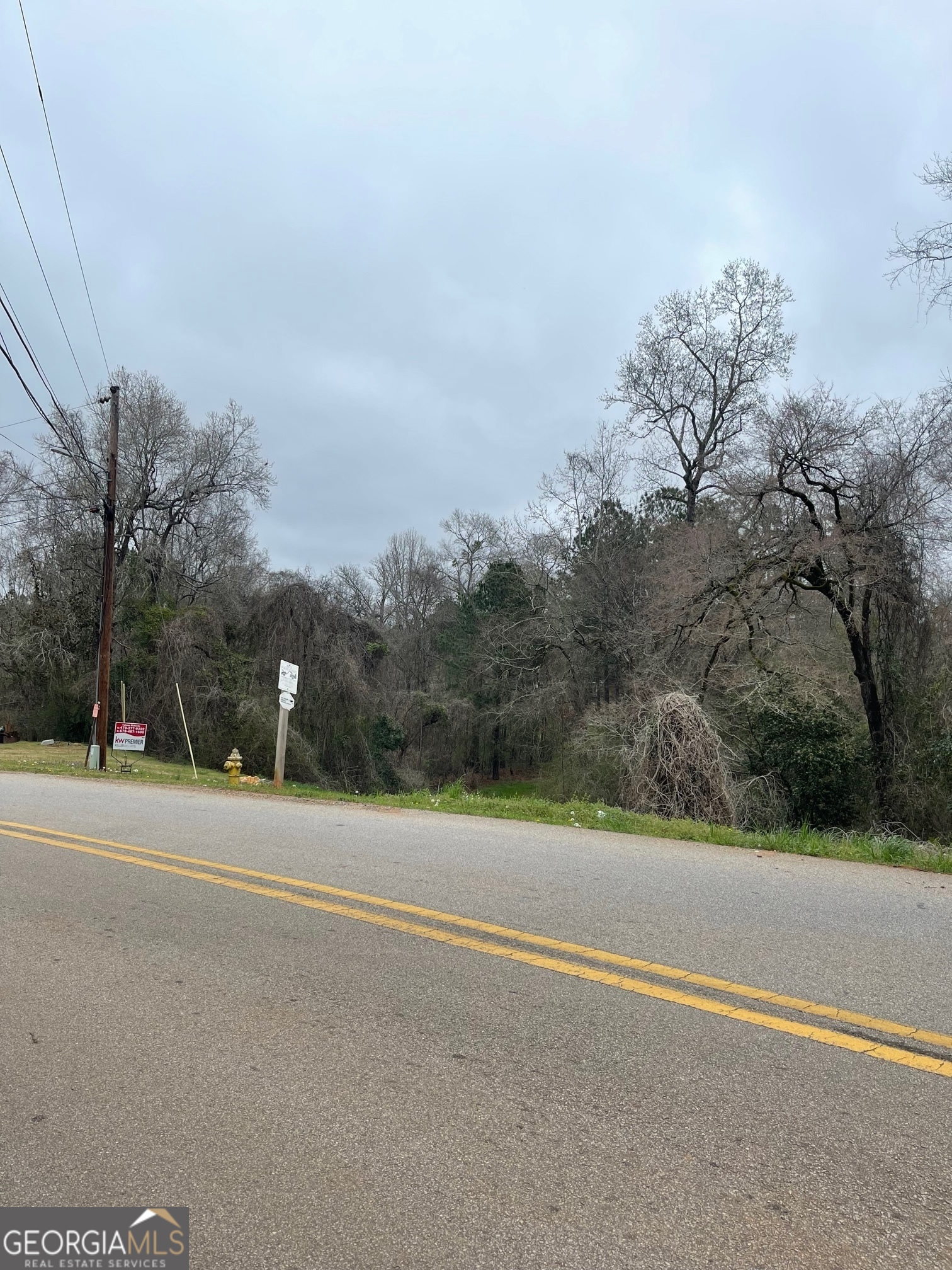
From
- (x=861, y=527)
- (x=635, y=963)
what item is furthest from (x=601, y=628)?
(x=635, y=963)

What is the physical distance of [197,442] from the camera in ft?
133

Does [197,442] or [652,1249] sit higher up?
[197,442]

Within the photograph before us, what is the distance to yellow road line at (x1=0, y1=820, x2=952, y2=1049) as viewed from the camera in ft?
13.5

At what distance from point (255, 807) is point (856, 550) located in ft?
43.8

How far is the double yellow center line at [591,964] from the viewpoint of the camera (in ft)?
13.0

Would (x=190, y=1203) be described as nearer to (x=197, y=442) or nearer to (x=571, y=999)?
(x=571, y=999)

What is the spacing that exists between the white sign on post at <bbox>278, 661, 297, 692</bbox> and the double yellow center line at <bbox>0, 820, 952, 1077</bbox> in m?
7.32

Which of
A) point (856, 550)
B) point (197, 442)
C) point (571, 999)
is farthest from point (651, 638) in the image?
point (197, 442)

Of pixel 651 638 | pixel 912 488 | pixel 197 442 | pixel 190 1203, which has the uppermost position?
pixel 197 442

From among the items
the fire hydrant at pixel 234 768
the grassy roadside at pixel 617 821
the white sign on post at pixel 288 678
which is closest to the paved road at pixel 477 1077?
the grassy roadside at pixel 617 821

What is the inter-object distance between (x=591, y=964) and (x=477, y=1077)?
1.48 metres

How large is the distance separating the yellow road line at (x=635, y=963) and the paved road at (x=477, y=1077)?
67mm

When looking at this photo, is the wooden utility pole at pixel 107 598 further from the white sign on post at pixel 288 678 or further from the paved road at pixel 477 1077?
the paved road at pixel 477 1077

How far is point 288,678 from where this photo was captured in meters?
15.3
